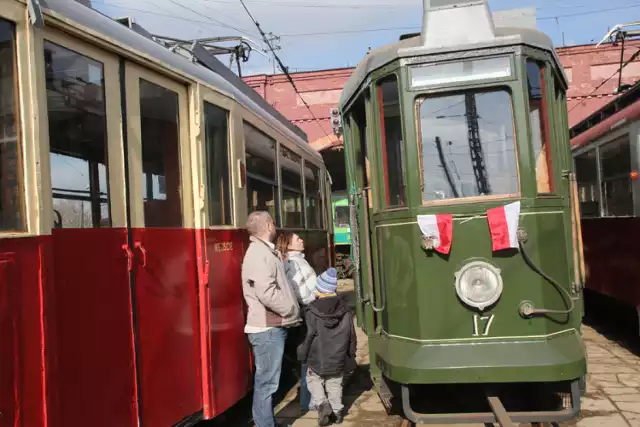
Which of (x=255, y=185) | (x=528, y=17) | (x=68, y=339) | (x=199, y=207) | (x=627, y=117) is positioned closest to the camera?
(x=68, y=339)

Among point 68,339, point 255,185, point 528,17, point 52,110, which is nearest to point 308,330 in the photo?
point 255,185

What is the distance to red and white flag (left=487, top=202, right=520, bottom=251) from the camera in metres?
4.14

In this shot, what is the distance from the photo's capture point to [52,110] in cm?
287

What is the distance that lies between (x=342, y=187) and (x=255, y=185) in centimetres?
2114

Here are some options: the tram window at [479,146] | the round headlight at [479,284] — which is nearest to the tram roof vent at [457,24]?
the tram window at [479,146]

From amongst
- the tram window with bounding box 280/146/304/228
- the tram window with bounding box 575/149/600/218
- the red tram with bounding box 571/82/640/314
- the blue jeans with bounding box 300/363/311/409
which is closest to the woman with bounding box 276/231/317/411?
the blue jeans with bounding box 300/363/311/409

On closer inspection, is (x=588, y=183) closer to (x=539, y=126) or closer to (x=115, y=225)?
(x=539, y=126)

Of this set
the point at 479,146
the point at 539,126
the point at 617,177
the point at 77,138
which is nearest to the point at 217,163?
the point at 77,138

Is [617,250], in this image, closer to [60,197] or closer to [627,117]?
[627,117]

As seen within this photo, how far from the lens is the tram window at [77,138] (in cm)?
287

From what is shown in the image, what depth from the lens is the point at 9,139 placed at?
257 cm

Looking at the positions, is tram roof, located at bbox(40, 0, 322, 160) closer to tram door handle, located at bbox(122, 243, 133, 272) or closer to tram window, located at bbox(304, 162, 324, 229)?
tram door handle, located at bbox(122, 243, 133, 272)

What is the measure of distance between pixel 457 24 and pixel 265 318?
8.21 ft

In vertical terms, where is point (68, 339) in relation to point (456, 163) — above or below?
below
